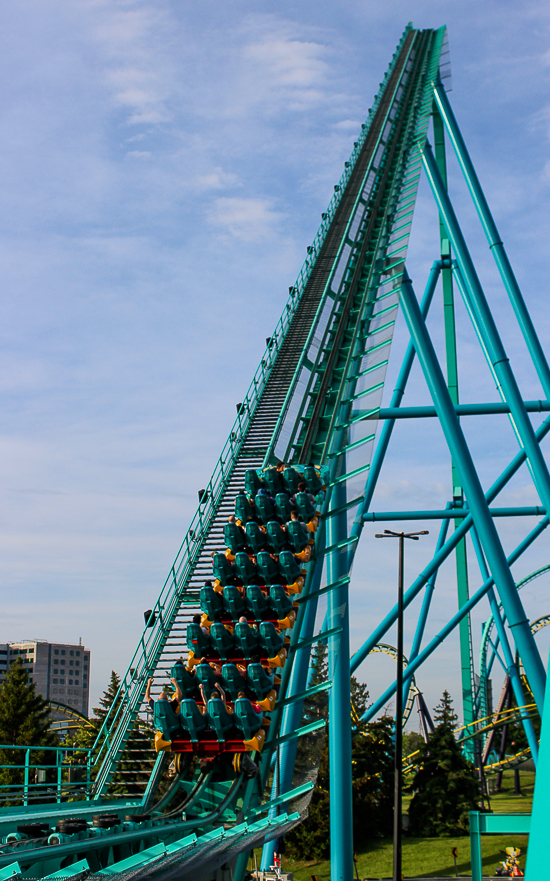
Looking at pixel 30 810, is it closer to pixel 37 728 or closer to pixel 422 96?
pixel 37 728

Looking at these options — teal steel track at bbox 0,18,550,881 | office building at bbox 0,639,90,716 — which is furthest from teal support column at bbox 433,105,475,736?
office building at bbox 0,639,90,716

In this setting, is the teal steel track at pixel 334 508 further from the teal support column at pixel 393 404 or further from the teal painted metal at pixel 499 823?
the teal painted metal at pixel 499 823

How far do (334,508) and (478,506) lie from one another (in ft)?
6.70

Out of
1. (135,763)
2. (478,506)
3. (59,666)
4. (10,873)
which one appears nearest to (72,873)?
(10,873)

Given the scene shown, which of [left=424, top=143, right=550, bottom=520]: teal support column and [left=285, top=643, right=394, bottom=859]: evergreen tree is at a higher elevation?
[left=424, top=143, right=550, bottom=520]: teal support column

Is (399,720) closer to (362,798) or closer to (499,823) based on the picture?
(499,823)

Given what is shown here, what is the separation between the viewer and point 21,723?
23562 millimetres

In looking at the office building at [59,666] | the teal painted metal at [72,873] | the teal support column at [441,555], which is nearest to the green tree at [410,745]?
the teal support column at [441,555]

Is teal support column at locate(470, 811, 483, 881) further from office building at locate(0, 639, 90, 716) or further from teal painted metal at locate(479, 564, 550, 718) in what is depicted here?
office building at locate(0, 639, 90, 716)

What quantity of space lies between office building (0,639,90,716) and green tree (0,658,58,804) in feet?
291

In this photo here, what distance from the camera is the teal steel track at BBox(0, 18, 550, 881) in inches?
278

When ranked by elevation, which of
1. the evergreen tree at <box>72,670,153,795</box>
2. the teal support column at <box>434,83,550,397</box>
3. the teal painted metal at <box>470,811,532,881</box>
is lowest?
the teal painted metal at <box>470,811,532,881</box>

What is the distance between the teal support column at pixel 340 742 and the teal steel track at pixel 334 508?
24 mm

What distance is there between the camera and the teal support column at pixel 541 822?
2.19m
